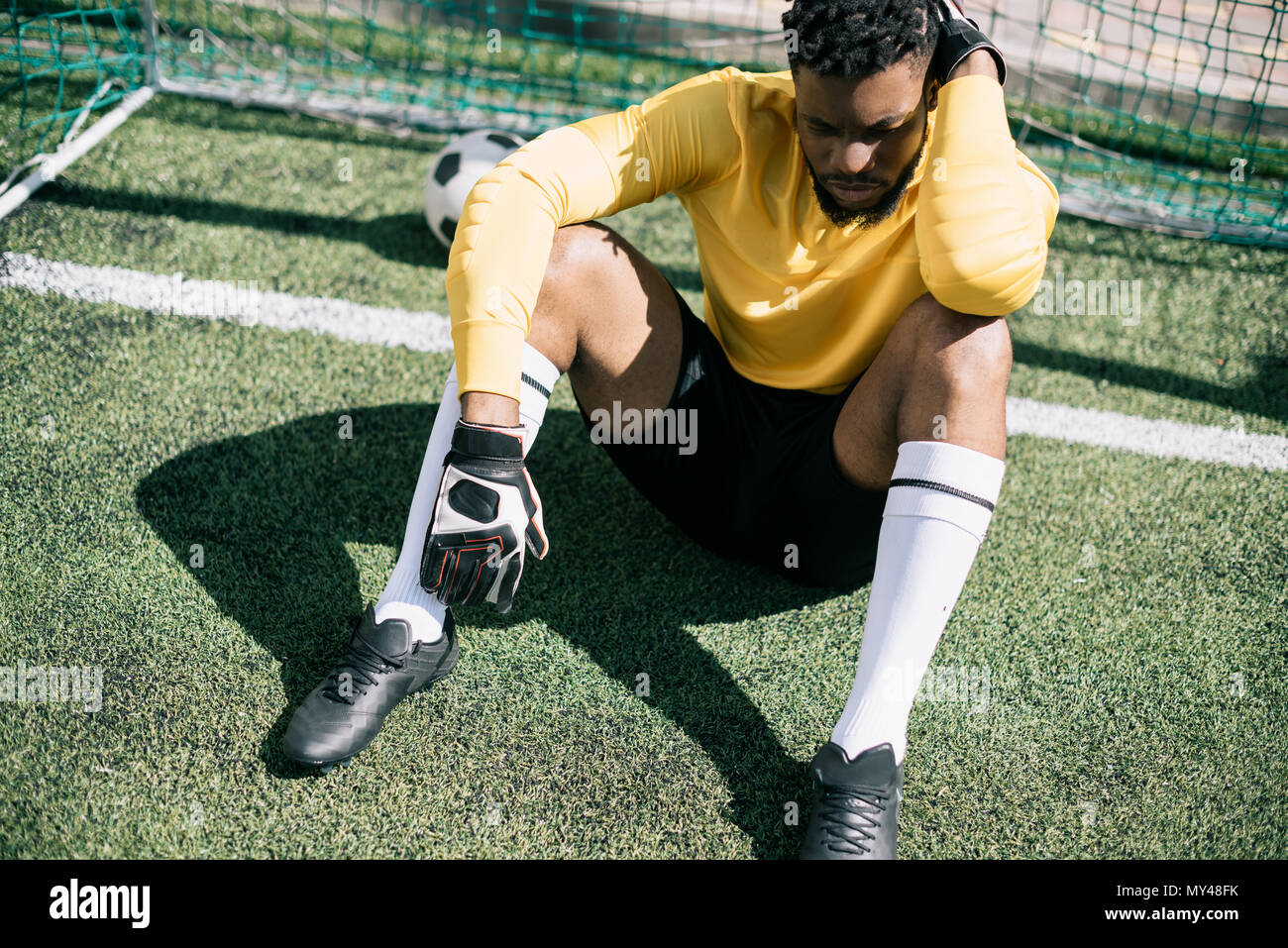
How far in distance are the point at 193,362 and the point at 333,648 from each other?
1.05m

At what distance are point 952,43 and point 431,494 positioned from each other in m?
1.24

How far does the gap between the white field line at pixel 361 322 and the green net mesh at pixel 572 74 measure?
889mm

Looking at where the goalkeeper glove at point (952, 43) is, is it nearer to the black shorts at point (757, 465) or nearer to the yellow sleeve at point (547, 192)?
the yellow sleeve at point (547, 192)

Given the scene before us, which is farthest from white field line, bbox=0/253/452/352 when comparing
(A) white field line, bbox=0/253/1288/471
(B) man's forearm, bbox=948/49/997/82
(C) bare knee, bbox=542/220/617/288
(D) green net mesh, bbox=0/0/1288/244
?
(B) man's forearm, bbox=948/49/997/82

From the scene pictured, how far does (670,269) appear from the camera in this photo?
11.1 ft

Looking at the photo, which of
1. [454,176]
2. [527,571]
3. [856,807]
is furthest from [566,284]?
[454,176]

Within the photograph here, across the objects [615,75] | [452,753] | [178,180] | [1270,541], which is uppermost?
[615,75]

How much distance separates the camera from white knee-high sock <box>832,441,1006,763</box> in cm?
170

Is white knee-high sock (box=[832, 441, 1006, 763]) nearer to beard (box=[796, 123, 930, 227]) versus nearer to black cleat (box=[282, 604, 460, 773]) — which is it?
beard (box=[796, 123, 930, 227])

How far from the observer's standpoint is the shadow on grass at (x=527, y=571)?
79.6 inches

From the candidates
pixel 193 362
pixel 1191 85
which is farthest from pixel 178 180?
pixel 1191 85

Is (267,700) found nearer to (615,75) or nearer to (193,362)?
(193,362)

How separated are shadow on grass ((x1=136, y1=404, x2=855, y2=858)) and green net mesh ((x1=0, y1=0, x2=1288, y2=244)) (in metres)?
1.89

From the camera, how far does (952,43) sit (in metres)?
1.79
